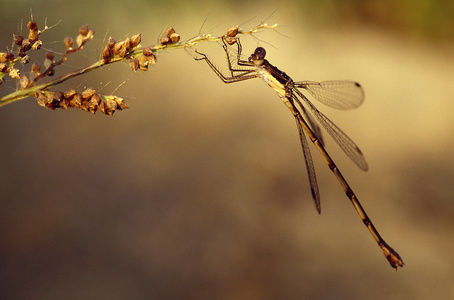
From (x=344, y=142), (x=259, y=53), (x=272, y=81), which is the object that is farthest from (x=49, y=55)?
(x=344, y=142)

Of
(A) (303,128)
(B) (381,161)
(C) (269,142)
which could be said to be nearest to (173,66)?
(C) (269,142)

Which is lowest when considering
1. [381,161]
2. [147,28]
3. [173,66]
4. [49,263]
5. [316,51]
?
[381,161]

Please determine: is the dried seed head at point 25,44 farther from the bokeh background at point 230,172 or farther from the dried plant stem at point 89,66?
the bokeh background at point 230,172

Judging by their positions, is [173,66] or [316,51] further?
[316,51]

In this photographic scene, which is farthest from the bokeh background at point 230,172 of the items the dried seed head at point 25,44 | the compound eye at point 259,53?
the dried seed head at point 25,44

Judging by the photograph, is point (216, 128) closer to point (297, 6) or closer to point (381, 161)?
point (381, 161)

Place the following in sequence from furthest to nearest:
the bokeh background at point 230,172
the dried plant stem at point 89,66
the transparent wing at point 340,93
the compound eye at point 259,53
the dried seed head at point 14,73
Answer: the bokeh background at point 230,172 < the transparent wing at point 340,93 < the compound eye at point 259,53 < the dried seed head at point 14,73 < the dried plant stem at point 89,66

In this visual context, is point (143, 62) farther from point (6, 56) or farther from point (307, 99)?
point (307, 99)
